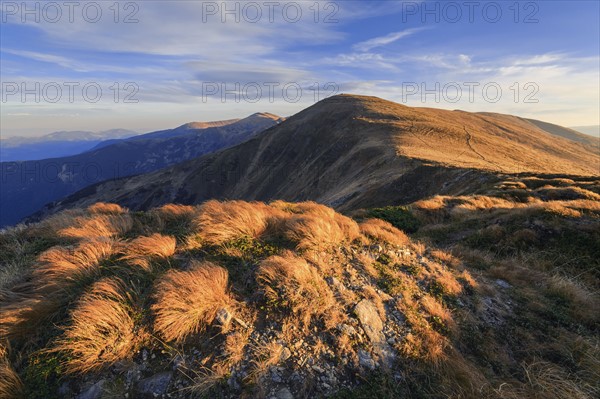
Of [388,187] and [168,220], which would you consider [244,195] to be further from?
[168,220]

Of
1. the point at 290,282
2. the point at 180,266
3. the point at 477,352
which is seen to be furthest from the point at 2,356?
the point at 477,352

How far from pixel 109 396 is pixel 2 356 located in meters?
1.68

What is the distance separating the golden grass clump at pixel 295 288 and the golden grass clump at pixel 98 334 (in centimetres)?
212

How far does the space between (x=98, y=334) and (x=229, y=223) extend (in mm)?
3517

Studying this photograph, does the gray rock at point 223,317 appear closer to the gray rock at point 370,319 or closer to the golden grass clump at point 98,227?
the gray rock at point 370,319

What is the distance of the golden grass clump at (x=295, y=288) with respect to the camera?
17.0ft

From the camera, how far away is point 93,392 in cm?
380

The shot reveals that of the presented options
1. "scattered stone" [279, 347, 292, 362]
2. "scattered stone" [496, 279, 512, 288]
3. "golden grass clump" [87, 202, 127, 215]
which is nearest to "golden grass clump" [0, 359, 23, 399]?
"scattered stone" [279, 347, 292, 362]

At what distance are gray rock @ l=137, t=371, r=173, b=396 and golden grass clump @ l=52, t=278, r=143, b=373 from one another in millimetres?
484

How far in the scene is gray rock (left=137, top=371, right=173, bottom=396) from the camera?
12.7 ft

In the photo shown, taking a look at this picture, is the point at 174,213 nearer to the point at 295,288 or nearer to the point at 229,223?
the point at 229,223

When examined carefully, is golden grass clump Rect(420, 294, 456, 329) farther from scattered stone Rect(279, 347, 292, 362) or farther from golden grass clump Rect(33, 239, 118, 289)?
golden grass clump Rect(33, 239, 118, 289)

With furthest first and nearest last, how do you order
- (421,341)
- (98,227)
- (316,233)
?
(98,227)
(316,233)
(421,341)

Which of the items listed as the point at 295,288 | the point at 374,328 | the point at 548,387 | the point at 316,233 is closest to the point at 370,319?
the point at 374,328
